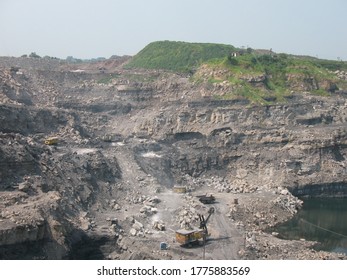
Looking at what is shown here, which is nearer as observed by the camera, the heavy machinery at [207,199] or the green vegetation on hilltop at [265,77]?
the heavy machinery at [207,199]

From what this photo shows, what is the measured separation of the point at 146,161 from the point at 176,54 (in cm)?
4658

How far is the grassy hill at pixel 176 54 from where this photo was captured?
90.4 m

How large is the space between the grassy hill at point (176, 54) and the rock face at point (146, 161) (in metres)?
14.7

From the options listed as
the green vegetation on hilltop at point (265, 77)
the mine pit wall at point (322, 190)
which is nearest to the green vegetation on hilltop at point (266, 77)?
the green vegetation on hilltop at point (265, 77)

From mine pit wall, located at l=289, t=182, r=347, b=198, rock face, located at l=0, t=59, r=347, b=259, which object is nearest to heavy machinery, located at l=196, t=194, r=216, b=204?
rock face, located at l=0, t=59, r=347, b=259

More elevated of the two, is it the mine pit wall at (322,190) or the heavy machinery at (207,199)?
the heavy machinery at (207,199)

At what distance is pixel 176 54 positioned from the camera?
309ft

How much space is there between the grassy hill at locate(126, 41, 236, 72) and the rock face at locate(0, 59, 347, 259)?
14.7 meters

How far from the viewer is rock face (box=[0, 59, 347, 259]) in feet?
106

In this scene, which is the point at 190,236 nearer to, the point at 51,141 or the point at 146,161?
the point at 146,161

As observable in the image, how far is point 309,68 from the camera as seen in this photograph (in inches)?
2926

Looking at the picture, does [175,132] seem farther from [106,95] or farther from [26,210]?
[26,210]

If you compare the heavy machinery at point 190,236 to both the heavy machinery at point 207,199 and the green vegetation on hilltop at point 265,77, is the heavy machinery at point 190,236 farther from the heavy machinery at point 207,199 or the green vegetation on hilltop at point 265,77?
the green vegetation on hilltop at point 265,77

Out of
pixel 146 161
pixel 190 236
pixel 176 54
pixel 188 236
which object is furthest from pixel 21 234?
pixel 176 54
